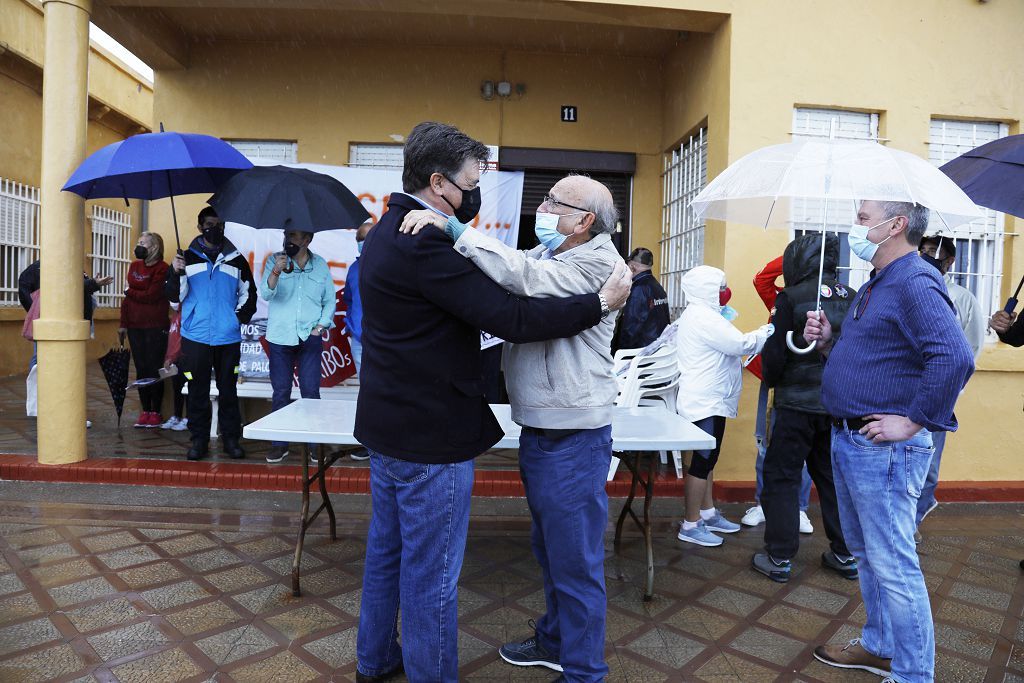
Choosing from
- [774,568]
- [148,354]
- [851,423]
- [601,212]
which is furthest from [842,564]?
[148,354]

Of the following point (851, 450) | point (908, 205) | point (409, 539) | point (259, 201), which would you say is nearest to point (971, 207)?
point (908, 205)

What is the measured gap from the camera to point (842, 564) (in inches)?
159

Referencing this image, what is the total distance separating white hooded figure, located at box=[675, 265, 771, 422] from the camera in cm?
433

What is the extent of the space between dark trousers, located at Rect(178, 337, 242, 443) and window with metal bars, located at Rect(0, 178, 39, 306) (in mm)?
6087

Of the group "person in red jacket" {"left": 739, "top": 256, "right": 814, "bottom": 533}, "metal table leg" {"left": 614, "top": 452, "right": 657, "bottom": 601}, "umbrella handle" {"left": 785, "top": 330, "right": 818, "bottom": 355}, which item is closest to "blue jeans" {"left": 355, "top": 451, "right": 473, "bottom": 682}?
"metal table leg" {"left": 614, "top": 452, "right": 657, "bottom": 601}

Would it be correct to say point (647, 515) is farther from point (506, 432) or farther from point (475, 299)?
point (475, 299)

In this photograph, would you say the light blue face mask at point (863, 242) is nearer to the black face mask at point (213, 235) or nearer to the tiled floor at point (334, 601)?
the tiled floor at point (334, 601)

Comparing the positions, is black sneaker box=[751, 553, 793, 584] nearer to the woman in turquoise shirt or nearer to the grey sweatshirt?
the grey sweatshirt

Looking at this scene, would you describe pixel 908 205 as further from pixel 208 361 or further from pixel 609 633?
pixel 208 361

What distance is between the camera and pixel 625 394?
5293 millimetres

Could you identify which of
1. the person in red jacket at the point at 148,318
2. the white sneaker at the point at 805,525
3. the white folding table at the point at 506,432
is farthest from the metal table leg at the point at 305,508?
the person in red jacket at the point at 148,318

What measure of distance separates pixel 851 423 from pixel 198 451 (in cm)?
475

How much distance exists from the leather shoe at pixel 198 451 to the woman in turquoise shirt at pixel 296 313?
1.69 ft

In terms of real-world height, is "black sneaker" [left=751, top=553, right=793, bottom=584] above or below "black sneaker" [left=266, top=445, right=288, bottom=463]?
below
